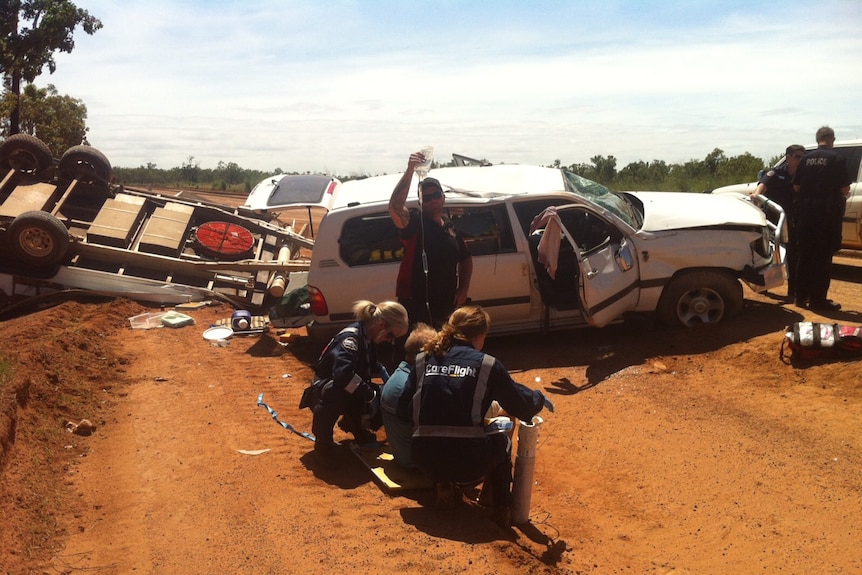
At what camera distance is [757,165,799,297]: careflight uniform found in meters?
9.34

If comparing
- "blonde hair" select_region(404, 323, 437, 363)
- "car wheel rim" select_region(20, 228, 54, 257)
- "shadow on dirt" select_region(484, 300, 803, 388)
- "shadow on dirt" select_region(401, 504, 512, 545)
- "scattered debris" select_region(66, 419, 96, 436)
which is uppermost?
"car wheel rim" select_region(20, 228, 54, 257)

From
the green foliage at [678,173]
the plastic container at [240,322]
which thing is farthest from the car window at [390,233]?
the green foliage at [678,173]

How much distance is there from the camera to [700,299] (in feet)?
27.4

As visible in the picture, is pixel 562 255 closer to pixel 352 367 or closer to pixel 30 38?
pixel 352 367

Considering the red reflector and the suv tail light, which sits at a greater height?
the red reflector

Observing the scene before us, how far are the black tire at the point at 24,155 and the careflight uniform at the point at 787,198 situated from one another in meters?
11.0

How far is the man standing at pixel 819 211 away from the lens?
8.41m

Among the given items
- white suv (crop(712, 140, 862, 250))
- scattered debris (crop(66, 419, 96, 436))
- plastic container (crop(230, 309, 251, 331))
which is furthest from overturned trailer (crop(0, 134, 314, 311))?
white suv (crop(712, 140, 862, 250))

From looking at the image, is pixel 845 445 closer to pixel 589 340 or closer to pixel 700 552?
pixel 700 552

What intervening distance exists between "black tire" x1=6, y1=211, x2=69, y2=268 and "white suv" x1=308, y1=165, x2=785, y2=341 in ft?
15.1

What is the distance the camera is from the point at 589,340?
8.91 m

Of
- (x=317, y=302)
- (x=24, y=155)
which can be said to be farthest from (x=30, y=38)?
(x=317, y=302)

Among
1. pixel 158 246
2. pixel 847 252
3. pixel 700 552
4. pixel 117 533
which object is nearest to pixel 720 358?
pixel 700 552

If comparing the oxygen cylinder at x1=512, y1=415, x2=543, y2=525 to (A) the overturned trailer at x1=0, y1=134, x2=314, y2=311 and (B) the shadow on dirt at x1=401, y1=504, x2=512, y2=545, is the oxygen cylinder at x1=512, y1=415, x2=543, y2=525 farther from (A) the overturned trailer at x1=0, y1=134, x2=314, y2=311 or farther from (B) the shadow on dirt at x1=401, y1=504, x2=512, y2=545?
(A) the overturned trailer at x1=0, y1=134, x2=314, y2=311
